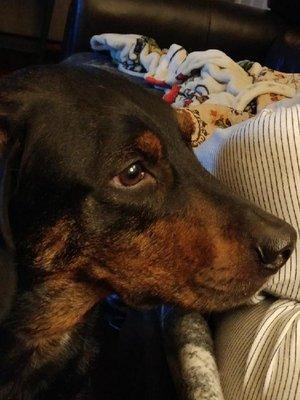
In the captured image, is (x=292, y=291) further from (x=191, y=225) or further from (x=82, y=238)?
(x=82, y=238)

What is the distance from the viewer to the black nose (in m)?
0.90

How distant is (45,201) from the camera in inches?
37.0

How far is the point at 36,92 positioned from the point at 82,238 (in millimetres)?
280

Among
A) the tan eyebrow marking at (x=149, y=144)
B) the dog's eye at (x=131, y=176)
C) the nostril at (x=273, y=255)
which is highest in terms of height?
the tan eyebrow marking at (x=149, y=144)

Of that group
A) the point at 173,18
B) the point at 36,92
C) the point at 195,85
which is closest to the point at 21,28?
the point at 173,18

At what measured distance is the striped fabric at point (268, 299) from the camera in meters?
0.87

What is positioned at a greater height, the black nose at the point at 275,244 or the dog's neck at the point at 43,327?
the black nose at the point at 275,244

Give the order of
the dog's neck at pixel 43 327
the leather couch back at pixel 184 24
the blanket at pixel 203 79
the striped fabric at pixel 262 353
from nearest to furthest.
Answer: the striped fabric at pixel 262 353, the dog's neck at pixel 43 327, the blanket at pixel 203 79, the leather couch back at pixel 184 24

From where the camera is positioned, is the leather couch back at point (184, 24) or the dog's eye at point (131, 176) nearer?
the dog's eye at point (131, 176)

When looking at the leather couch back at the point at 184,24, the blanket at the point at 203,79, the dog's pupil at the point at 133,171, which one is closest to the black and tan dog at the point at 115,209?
the dog's pupil at the point at 133,171

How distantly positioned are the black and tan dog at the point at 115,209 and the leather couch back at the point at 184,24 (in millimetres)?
2100

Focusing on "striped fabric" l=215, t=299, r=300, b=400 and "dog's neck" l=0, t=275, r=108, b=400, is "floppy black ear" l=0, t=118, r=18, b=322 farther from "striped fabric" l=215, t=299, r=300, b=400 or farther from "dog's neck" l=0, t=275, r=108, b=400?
"striped fabric" l=215, t=299, r=300, b=400

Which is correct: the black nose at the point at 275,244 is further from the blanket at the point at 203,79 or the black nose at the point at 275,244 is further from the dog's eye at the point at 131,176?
the blanket at the point at 203,79

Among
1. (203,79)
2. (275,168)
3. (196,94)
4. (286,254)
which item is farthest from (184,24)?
(286,254)
